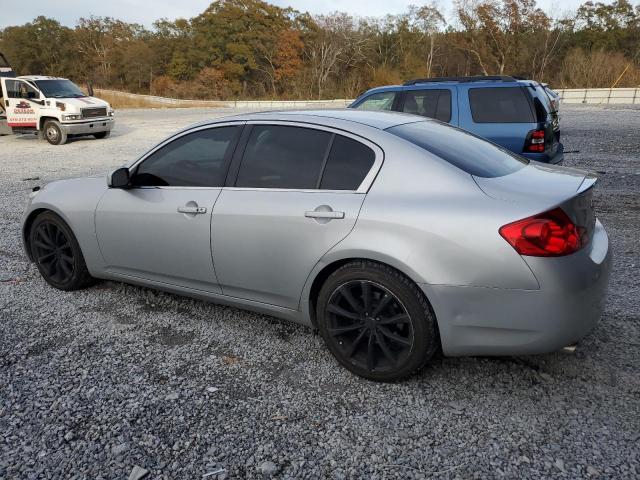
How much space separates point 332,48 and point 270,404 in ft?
211

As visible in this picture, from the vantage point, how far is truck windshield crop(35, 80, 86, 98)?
16.1 m

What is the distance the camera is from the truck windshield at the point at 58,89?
16141 mm

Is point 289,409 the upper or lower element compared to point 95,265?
lower

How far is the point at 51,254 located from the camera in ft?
14.6

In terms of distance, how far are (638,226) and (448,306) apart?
4.56 m

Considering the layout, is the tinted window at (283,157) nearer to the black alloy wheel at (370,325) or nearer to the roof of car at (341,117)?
the roof of car at (341,117)

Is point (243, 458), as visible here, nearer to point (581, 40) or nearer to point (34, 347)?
point (34, 347)

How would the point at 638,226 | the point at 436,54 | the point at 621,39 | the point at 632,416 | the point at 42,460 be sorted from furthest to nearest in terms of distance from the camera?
the point at 436,54
the point at 621,39
the point at 638,226
the point at 632,416
the point at 42,460

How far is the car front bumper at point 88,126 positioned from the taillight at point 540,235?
1656 centimetres

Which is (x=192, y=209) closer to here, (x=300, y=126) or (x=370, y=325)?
(x=300, y=126)

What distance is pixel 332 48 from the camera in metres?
62.4

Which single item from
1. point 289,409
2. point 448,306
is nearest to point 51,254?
point 289,409

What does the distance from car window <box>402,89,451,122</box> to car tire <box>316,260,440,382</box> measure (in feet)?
18.9

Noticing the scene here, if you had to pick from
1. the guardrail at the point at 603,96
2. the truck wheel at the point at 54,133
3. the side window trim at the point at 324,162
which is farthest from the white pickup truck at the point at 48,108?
the guardrail at the point at 603,96
